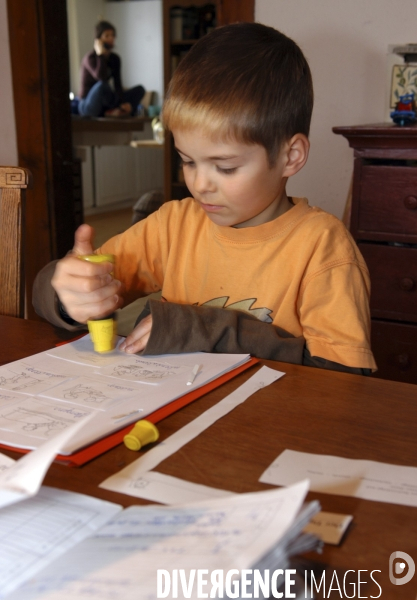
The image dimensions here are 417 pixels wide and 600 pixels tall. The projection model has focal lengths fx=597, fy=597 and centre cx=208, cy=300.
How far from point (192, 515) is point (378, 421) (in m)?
0.28

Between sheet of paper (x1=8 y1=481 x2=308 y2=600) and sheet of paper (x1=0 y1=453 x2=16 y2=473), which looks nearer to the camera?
sheet of paper (x1=8 y1=481 x2=308 y2=600)

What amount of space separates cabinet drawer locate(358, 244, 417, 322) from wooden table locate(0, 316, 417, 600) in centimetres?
106

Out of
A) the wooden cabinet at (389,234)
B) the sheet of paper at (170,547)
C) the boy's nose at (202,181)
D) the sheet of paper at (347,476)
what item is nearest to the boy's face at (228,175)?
the boy's nose at (202,181)

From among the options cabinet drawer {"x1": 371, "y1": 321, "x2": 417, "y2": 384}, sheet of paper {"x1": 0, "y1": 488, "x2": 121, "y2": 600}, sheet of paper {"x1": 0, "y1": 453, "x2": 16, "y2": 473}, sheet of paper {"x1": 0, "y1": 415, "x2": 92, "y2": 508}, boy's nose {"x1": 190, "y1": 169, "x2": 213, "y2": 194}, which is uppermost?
boy's nose {"x1": 190, "y1": 169, "x2": 213, "y2": 194}

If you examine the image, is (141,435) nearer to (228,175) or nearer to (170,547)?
(170,547)

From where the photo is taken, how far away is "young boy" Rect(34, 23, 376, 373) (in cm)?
83

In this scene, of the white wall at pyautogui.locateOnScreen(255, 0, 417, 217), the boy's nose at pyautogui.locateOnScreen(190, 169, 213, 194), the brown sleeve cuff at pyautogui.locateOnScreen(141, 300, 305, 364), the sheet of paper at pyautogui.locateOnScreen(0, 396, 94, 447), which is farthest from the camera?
the white wall at pyautogui.locateOnScreen(255, 0, 417, 217)

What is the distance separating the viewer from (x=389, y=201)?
1698 millimetres

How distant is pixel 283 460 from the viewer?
533 mm

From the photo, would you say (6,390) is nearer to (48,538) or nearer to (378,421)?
(48,538)

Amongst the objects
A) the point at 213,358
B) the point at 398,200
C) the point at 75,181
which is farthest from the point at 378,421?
the point at 75,181

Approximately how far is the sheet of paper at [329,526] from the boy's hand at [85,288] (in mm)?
482

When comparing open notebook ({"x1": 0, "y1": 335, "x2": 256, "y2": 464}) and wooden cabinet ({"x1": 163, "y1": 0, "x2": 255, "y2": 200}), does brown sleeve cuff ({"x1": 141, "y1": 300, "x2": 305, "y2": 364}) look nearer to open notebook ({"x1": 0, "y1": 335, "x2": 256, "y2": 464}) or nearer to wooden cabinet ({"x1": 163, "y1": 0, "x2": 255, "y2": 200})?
open notebook ({"x1": 0, "y1": 335, "x2": 256, "y2": 464})

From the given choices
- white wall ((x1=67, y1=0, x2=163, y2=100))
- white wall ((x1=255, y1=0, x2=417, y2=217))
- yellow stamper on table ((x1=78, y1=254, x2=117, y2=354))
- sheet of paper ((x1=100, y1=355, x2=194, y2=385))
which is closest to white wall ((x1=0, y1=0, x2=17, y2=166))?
white wall ((x1=255, y1=0, x2=417, y2=217))
